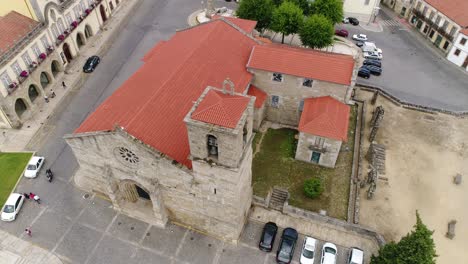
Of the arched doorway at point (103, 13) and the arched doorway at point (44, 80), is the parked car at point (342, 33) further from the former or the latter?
the arched doorway at point (44, 80)

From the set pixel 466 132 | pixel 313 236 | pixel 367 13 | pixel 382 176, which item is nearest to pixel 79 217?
pixel 313 236

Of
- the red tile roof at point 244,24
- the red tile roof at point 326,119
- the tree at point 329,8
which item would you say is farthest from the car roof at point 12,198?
the tree at point 329,8

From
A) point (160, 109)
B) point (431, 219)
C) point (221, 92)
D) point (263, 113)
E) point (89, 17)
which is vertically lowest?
point (431, 219)

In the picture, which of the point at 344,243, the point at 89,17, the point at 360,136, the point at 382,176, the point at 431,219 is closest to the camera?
the point at 344,243

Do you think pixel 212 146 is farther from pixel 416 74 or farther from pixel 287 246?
pixel 416 74

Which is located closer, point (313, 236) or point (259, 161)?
point (313, 236)

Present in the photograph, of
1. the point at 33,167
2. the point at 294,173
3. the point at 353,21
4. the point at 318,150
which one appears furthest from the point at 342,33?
the point at 33,167

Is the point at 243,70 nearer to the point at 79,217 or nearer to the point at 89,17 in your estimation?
the point at 79,217
